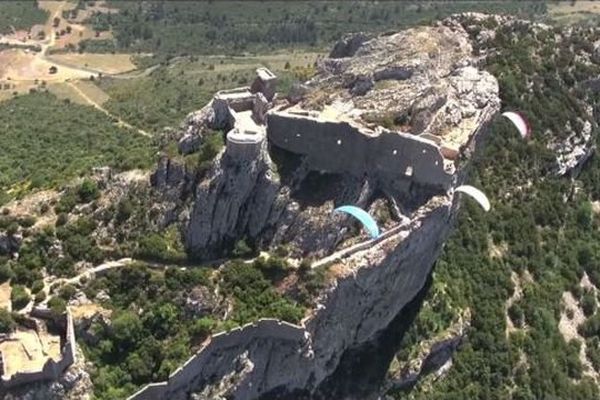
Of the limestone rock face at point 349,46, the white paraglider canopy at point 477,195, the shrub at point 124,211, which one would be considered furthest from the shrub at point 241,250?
the limestone rock face at point 349,46

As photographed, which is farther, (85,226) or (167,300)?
(85,226)

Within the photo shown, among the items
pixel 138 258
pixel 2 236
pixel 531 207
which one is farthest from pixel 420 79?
pixel 2 236

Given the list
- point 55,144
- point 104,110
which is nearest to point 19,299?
point 55,144

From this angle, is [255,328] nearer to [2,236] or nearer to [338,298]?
[338,298]

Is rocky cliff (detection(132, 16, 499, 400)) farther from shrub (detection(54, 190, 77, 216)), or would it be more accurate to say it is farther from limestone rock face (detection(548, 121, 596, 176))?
limestone rock face (detection(548, 121, 596, 176))

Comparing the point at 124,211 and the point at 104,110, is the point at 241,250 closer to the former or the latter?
the point at 124,211
